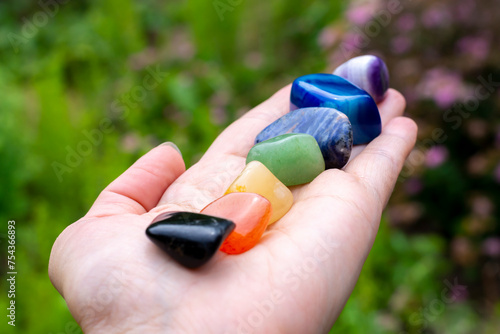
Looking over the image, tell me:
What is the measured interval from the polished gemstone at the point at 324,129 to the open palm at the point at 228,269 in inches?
3.6

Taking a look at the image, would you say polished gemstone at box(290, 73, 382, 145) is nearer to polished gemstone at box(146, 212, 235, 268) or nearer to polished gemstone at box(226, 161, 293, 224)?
polished gemstone at box(226, 161, 293, 224)

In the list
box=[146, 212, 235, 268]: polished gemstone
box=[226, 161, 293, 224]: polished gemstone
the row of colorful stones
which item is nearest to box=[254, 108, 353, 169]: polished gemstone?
the row of colorful stones

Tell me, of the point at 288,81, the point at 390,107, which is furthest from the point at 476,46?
the point at 288,81

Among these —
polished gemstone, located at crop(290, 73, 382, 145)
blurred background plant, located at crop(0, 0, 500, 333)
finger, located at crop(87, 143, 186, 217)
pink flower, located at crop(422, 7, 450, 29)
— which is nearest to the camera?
finger, located at crop(87, 143, 186, 217)

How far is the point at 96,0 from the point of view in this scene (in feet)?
12.3

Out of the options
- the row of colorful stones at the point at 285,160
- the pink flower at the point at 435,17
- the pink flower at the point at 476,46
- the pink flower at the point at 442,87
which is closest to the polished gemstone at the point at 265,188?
the row of colorful stones at the point at 285,160

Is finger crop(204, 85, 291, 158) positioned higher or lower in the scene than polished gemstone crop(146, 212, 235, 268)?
lower

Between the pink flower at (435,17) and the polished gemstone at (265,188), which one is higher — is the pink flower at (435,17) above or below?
below

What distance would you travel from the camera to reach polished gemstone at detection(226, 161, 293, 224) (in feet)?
3.56

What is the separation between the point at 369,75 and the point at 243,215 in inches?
29.8

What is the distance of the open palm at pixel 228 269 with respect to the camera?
0.83m

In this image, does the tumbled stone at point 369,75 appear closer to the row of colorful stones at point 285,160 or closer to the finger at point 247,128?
the row of colorful stones at point 285,160

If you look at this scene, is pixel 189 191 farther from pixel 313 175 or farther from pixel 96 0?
pixel 96 0

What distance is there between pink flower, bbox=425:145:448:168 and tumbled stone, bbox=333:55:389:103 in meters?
0.58
